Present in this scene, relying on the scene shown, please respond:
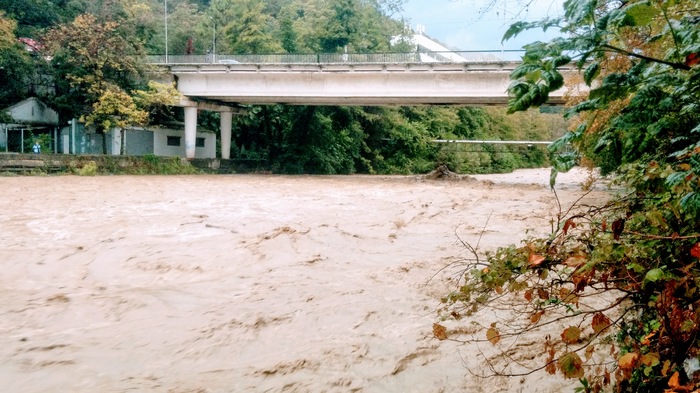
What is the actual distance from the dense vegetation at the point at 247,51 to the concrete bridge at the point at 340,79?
7.44 feet

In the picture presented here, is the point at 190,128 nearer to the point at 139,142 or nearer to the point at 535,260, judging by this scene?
the point at 139,142

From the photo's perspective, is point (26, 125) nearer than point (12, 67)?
No

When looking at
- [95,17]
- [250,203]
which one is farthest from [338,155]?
[250,203]

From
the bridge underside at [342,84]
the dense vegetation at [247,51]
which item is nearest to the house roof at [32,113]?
the dense vegetation at [247,51]

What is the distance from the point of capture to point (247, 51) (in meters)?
41.4

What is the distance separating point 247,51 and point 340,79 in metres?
15.1

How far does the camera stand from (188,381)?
4.96m

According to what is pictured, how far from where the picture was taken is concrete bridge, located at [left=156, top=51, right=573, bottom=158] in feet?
88.5

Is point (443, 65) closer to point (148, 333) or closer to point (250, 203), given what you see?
point (250, 203)

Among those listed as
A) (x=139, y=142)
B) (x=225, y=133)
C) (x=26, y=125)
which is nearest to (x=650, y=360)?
(x=26, y=125)

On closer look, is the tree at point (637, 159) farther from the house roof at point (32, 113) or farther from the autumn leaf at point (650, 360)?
the house roof at point (32, 113)

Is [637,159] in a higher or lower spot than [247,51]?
lower

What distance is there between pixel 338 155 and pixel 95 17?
17293 millimetres

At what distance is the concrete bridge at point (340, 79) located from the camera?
2697 cm
